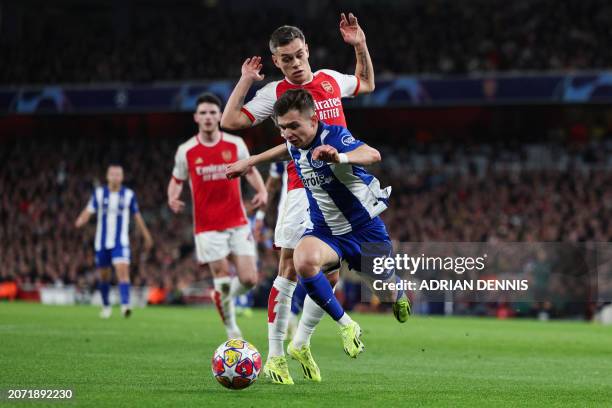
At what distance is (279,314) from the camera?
827 cm

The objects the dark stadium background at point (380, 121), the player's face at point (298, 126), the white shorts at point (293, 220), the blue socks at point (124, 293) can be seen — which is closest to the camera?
the player's face at point (298, 126)

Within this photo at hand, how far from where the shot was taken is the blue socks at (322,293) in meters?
7.34

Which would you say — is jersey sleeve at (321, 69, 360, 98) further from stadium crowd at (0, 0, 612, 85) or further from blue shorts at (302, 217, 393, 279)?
stadium crowd at (0, 0, 612, 85)

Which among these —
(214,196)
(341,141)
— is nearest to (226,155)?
(214,196)

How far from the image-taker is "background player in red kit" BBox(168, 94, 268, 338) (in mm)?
11453

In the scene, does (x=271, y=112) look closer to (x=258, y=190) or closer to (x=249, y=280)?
(x=258, y=190)

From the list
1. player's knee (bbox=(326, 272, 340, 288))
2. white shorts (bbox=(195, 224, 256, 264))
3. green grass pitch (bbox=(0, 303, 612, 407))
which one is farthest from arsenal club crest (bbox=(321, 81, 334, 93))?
white shorts (bbox=(195, 224, 256, 264))

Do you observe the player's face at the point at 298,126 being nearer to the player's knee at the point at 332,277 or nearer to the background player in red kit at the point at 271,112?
the background player in red kit at the point at 271,112

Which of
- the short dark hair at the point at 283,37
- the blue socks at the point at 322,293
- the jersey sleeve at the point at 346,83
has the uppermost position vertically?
the short dark hair at the point at 283,37

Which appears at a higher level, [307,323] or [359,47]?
[359,47]

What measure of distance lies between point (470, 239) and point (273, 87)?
18.6 metres

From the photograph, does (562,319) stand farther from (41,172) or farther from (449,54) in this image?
(41,172)

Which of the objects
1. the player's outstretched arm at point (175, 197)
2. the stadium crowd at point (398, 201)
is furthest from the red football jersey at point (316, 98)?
the stadium crowd at point (398, 201)

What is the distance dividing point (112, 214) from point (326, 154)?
38.3 feet
